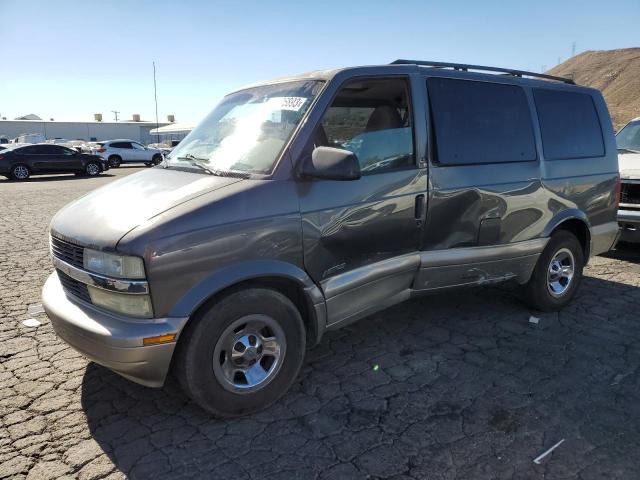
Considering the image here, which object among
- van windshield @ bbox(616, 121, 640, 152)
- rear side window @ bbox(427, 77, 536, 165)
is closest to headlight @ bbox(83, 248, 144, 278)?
rear side window @ bbox(427, 77, 536, 165)

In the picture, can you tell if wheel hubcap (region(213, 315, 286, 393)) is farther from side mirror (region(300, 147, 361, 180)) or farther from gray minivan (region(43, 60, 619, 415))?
side mirror (region(300, 147, 361, 180))

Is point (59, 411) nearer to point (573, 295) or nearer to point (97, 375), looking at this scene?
point (97, 375)

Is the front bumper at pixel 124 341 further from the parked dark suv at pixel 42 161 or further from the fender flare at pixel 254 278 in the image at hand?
the parked dark suv at pixel 42 161

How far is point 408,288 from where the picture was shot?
376 cm

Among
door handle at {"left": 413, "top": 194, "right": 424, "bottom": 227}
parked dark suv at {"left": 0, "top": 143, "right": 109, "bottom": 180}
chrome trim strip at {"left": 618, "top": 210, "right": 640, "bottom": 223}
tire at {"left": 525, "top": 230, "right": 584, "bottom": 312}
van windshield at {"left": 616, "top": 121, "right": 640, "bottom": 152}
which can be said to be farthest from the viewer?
parked dark suv at {"left": 0, "top": 143, "right": 109, "bottom": 180}

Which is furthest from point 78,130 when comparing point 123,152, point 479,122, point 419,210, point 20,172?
point 419,210

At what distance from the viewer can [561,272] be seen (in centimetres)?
480

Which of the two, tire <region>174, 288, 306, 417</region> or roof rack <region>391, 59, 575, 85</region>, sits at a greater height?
roof rack <region>391, 59, 575, 85</region>

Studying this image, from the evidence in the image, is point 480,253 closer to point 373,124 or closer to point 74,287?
point 373,124

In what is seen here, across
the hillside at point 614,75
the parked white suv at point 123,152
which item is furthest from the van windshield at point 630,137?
the hillside at point 614,75

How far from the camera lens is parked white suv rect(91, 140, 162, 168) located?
27.0 metres

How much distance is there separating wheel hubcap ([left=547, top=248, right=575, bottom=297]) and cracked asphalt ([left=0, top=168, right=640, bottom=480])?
33 centimetres

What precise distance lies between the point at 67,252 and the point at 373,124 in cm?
225

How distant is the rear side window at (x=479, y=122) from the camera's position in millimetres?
3764
